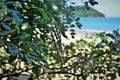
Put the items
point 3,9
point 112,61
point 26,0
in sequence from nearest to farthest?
point 3,9 → point 26,0 → point 112,61

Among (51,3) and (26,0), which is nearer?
(51,3)

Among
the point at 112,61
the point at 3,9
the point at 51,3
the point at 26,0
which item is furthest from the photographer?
the point at 112,61

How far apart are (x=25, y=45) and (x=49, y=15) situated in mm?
202

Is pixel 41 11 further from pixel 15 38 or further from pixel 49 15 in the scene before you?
pixel 15 38

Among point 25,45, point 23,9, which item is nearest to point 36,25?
point 23,9

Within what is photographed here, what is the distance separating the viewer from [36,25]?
4.19 feet

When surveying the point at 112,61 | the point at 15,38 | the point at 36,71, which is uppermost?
the point at 15,38

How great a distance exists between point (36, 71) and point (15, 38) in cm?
32

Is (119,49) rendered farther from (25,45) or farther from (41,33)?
(25,45)

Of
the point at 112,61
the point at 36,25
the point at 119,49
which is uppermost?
the point at 36,25

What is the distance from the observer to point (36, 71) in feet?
3.89

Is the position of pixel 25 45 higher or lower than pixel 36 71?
higher

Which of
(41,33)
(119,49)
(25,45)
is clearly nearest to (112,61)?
(119,49)

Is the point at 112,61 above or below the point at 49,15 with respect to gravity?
below
